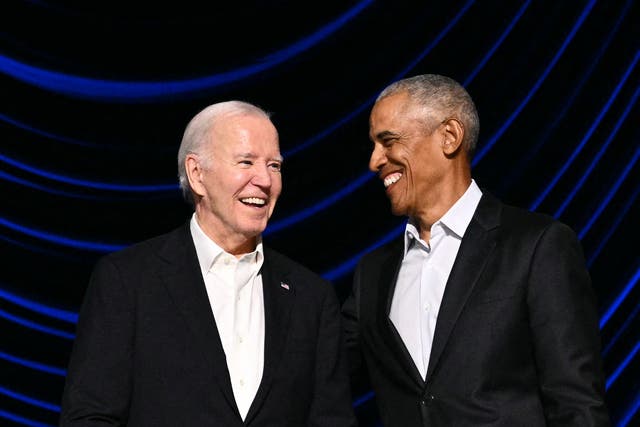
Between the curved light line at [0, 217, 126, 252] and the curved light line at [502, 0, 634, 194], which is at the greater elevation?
the curved light line at [0, 217, 126, 252]

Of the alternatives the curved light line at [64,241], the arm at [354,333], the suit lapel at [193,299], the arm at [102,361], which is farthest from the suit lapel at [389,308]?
the curved light line at [64,241]

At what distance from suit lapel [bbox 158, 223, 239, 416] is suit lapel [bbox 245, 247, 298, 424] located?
0.29 ft

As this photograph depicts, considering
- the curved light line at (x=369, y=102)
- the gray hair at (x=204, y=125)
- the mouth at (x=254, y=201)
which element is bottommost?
the mouth at (x=254, y=201)

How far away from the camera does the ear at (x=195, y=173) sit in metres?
2.48

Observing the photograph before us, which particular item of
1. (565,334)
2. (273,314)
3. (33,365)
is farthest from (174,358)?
(33,365)

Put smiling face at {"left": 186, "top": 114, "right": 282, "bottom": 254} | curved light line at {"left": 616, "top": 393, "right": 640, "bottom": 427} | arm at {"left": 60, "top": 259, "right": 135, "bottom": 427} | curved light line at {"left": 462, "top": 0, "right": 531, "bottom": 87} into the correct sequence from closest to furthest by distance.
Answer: arm at {"left": 60, "top": 259, "right": 135, "bottom": 427} < smiling face at {"left": 186, "top": 114, "right": 282, "bottom": 254} < curved light line at {"left": 616, "top": 393, "right": 640, "bottom": 427} < curved light line at {"left": 462, "top": 0, "right": 531, "bottom": 87}

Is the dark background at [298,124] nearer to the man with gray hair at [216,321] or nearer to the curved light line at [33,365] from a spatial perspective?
the curved light line at [33,365]

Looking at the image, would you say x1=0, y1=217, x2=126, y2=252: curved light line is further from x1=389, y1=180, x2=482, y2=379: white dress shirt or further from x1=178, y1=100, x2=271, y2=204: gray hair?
x1=389, y1=180, x2=482, y2=379: white dress shirt

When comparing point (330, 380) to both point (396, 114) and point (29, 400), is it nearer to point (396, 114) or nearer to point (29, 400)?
point (396, 114)

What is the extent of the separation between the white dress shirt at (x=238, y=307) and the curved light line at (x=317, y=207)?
3.61 ft

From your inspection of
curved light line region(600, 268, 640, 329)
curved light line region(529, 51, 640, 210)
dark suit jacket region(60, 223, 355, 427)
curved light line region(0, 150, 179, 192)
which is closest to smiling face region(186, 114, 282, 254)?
dark suit jacket region(60, 223, 355, 427)

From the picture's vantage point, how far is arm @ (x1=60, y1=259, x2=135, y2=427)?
7.23 ft

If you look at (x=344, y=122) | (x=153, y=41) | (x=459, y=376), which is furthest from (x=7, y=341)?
(x=459, y=376)

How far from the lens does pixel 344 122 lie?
11.9 feet
